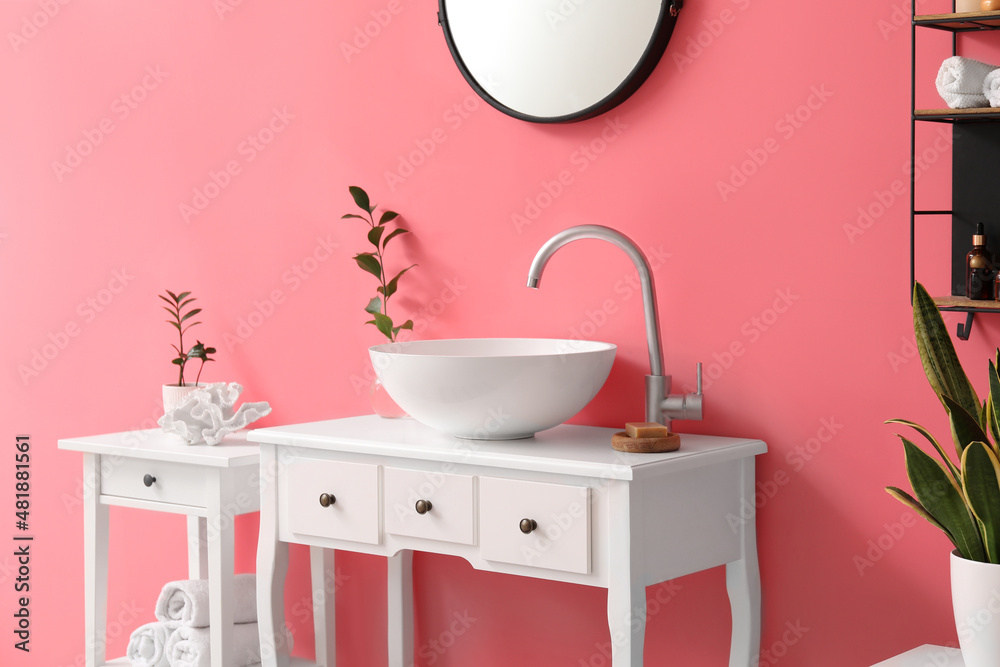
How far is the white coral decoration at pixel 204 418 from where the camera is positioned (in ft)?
7.73

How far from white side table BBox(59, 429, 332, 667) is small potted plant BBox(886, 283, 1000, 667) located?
131cm

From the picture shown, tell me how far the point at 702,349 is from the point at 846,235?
33 cm

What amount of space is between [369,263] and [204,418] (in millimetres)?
486

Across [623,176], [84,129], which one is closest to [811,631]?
[623,176]

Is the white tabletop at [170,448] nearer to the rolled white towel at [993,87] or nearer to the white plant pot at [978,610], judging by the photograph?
the white plant pot at [978,610]

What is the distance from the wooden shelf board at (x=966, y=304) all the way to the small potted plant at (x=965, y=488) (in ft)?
0.25

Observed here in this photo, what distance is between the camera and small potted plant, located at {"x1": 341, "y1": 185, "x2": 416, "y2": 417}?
2.33m

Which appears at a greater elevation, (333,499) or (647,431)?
(647,431)

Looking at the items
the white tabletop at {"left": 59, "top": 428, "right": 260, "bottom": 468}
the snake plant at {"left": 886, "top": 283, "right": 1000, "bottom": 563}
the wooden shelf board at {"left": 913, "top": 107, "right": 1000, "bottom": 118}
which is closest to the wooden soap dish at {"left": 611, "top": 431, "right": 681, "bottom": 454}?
the snake plant at {"left": 886, "top": 283, "right": 1000, "bottom": 563}

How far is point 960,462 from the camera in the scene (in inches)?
57.4

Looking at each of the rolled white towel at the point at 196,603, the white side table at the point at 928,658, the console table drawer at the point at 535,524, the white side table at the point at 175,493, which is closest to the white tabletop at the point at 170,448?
the white side table at the point at 175,493

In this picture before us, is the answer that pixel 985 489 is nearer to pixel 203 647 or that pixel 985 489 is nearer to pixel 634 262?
pixel 634 262

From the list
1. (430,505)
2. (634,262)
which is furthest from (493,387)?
(634,262)

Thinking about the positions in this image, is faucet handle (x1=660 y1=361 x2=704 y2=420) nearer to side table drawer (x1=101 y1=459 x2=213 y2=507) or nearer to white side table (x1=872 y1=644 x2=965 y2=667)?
white side table (x1=872 y1=644 x2=965 y2=667)
